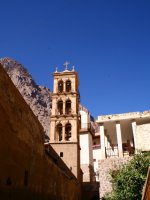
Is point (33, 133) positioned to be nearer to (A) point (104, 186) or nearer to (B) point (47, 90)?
(A) point (104, 186)

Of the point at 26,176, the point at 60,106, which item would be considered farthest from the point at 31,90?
the point at 26,176

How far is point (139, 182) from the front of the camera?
48.6 ft

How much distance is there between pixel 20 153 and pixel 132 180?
698 centimetres

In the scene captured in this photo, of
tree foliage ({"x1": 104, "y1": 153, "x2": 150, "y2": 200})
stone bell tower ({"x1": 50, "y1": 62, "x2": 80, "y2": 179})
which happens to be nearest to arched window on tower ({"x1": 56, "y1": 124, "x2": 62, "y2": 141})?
stone bell tower ({"x1": 50, "y1": 62, "x2": 80, "y2": 179})

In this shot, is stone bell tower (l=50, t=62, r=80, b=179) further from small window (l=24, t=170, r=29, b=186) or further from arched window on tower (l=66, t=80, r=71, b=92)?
small window (l=24, t=170, r=29, b=186)

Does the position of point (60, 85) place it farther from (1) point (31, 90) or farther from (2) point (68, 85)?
(1) point (31, 90)

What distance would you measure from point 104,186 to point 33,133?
26.1 feet

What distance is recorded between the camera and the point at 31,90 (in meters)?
75.7

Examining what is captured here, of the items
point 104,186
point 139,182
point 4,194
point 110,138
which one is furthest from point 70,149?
point 4,194

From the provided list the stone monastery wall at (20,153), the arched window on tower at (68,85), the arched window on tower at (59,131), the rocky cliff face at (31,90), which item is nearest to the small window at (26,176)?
the stone monastery wall at (20,153)

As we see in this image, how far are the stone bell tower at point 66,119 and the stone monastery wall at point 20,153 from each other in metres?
8.03

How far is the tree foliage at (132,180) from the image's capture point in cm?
1461

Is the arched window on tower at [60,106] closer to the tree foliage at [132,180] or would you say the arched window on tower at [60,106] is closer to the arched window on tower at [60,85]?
the arched window on tower at [60,85]

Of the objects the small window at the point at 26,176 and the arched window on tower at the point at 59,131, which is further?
the arched window on tower at the point at 59,131
